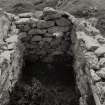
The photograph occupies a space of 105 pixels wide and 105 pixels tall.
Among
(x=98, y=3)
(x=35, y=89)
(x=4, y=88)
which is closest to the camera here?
(x=4, y=88)

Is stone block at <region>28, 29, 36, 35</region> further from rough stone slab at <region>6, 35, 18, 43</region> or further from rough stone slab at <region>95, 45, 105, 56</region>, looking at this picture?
rough stone slab at <region>95, 45, 105, 56</region>

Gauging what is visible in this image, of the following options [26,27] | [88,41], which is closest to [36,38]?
[26,27]

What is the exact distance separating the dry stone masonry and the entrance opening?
26cm

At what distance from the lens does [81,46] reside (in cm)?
461

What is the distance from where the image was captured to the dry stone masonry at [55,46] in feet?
12.1

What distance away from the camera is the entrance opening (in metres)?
4.77

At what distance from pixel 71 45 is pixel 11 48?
2.01 metres

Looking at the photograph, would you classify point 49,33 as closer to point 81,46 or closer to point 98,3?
point 81,46

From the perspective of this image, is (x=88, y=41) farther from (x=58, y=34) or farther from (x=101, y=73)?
(x=58, y=34)

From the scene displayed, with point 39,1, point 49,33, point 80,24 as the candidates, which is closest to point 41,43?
point 49,33

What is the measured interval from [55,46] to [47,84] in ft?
4.28

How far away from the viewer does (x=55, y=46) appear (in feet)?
20.2

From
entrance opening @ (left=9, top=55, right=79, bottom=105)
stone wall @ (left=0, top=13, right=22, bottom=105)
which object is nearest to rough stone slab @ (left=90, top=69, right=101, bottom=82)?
entrance opening @ (left=9, top=55, right=79, bottom=105)

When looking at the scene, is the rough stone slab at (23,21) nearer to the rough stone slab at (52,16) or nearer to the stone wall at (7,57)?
the stone wall at (7,57)
